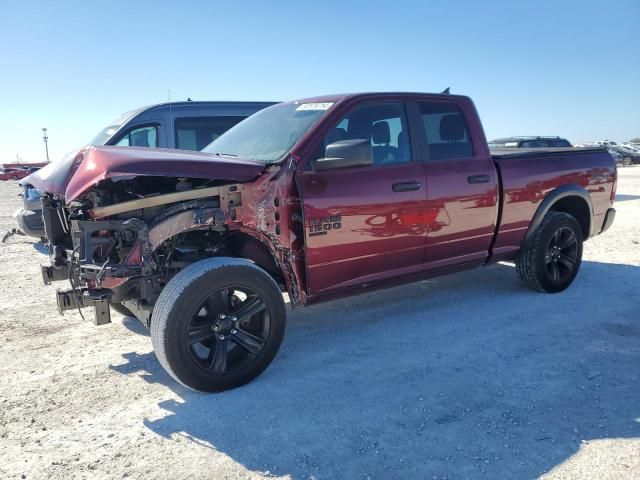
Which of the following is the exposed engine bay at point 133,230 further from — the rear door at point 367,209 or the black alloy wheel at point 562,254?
the black alloy wheel at point 562,254

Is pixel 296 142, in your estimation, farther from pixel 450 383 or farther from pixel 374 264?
pixel 450 383

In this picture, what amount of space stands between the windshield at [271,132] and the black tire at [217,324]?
0.93 metres

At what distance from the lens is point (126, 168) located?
2.94m

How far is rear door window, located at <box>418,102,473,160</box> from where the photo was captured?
14.2ft

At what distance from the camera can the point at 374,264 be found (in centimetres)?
399

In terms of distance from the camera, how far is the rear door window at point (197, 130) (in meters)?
7.45

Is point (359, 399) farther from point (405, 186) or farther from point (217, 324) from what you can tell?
point (405, 186)

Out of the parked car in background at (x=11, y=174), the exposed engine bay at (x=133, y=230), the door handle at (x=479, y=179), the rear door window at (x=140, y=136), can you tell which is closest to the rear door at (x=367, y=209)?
the exposed engine bay at (x=133, y=230)

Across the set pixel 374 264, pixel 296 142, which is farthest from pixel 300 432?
pixel 296 142

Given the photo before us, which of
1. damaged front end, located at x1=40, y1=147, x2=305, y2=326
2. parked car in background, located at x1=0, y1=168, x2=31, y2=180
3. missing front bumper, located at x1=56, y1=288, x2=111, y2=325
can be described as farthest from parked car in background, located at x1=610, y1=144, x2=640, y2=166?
parked car in background, located at x1=0, y1=168, x2=31, y2=180

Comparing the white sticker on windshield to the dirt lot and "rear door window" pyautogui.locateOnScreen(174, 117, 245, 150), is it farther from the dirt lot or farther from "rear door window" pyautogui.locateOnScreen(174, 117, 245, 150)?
"rear door window" pyautogui.locateOnScreen(174, 117, 245, 150)

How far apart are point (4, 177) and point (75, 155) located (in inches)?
1407

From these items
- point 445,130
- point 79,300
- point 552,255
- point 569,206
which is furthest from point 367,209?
point 569,206

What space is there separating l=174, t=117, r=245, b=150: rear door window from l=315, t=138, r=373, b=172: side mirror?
447 cm
